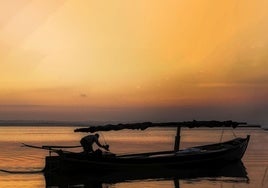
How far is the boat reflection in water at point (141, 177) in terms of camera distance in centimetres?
3062

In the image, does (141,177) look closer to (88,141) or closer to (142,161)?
(142,161)

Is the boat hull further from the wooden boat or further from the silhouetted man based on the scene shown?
the silhouetted man

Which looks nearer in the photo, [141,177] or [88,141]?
[88,141]

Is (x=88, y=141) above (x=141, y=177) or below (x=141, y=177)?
above

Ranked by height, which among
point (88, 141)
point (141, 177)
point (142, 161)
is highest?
point (88, 141)

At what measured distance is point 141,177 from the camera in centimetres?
3309

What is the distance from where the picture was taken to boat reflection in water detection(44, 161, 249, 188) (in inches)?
1206

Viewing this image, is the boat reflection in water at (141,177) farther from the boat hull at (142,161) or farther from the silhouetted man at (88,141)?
the silhouetted man at (88,141)

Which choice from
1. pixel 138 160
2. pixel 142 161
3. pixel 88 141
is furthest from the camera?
pixel 142 161

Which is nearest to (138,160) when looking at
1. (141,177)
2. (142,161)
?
(142,161)

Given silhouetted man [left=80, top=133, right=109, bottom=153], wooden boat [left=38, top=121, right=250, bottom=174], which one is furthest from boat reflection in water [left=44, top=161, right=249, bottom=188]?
silhouetted man [left=80, top=133, right=109, bottom=153]

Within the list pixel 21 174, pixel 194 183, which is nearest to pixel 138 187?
pixel 194 183

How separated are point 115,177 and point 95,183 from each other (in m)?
2.74

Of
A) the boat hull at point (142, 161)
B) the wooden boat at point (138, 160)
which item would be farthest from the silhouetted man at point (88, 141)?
the boat hull at point (142, 161)
